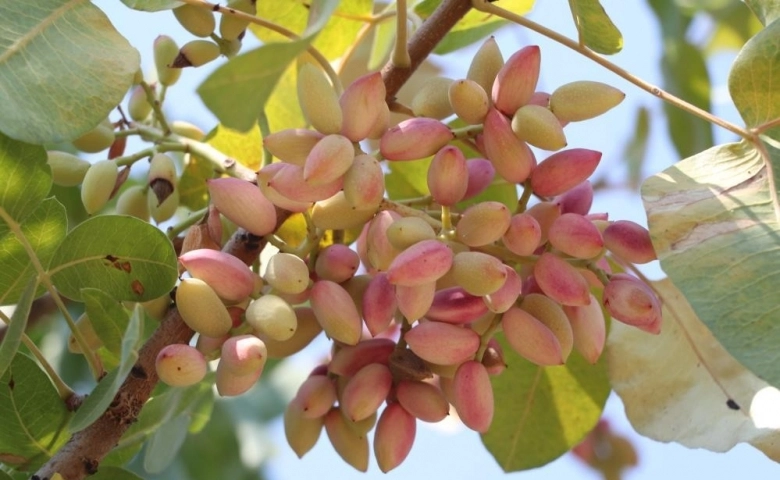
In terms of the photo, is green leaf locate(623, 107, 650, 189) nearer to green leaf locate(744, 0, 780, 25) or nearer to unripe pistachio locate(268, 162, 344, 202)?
green leaf locate(744, 0, 780, 25)

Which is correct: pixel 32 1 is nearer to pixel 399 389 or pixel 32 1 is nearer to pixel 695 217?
pixel 399 389

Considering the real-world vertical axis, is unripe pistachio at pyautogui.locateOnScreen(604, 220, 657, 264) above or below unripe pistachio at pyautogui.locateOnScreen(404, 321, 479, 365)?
above

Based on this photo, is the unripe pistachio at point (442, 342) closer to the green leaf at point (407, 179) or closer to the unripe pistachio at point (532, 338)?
the unripe pistachio at point (532, 338)

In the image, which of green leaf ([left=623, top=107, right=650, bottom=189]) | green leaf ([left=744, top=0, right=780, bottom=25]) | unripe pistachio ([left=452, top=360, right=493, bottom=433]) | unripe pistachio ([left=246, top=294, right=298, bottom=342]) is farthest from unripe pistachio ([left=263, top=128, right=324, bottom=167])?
green leaf ([left=623, top=107, right=650, bottom=189])

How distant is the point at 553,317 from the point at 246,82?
333mm

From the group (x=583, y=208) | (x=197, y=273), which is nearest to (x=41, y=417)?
(x=197, y=273)

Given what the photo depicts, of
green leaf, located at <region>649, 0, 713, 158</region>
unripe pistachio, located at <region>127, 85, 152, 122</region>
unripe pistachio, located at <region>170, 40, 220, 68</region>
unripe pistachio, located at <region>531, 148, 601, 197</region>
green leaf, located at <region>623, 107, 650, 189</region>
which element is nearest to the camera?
unripe pistachio, located at <region>531, 148, 601, 197</region>

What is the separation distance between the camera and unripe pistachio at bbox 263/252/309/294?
0.82 meters

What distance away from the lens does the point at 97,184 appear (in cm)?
96

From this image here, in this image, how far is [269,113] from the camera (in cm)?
127

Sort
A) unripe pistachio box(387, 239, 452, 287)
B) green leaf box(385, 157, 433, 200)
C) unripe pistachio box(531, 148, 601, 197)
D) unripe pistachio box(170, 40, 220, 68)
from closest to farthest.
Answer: unripe pistachio box(387, 239, 452, 287)
unripe pistachio box(531, 148, 601, 197)
unripe pistachio box(170, 40, 220, 68)
green leaf box(385, 157, 433, 200)

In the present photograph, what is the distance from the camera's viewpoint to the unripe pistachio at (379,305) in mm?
839

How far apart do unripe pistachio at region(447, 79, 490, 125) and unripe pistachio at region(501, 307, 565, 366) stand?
16cm

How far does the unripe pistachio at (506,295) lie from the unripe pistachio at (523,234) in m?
0.02
